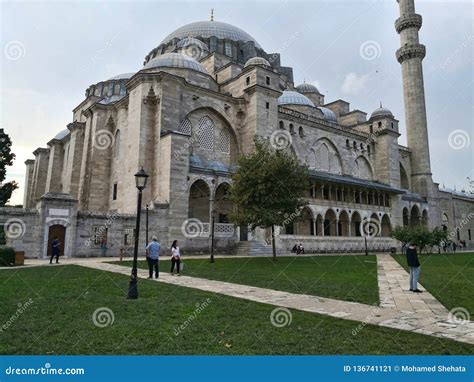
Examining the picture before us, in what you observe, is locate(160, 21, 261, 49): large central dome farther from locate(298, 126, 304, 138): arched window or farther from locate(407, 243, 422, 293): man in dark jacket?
locate(407, 243, 422, 293): man in dark jacket

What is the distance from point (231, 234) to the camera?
28094 mm

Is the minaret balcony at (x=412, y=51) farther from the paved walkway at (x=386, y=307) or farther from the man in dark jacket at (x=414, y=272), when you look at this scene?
the man in dark jacket at (x=414, y=272)

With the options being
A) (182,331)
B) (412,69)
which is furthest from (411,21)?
(182,331)

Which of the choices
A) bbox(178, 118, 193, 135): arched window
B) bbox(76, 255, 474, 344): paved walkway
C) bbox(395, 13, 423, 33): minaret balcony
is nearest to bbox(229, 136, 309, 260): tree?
bbox(76, 255, 474, 344): paved walkway

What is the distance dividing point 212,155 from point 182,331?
27.1 meters

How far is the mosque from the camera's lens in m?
24.7

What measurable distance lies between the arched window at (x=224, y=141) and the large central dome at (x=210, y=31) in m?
18.7

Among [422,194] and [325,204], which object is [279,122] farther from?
[422,194]

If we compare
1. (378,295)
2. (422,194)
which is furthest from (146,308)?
(422,194)

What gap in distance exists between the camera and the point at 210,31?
151 feet

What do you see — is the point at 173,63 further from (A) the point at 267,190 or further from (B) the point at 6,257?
(B) the point at 6,257

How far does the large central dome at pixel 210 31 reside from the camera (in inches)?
1805

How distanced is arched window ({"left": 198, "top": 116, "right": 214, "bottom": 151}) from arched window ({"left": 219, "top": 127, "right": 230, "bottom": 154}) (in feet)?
3.25

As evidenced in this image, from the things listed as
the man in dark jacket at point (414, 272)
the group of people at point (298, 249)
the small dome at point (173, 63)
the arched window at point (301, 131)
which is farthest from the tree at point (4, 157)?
the man in dark jacket at point (414, 272)
